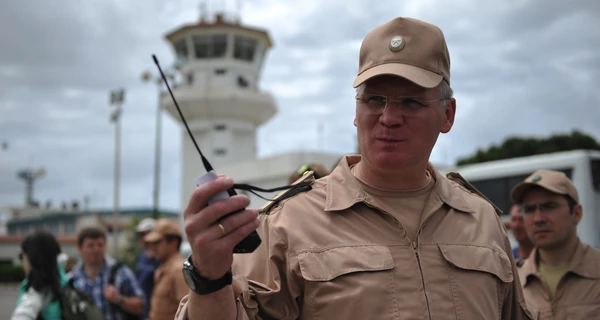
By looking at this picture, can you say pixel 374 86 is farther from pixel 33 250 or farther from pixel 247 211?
pixel 33 250

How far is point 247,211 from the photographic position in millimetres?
1806

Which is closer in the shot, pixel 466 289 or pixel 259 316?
pixel 259 316

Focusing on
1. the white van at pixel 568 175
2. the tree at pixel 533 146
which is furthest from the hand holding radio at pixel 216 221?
the tree at pixel 533 146

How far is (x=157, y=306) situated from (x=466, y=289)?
457 cm

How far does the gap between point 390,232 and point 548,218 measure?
2.16 meters

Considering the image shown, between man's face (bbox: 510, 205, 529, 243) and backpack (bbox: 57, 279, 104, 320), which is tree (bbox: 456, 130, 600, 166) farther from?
backpack (bbox: 57, 279, 104, 320)

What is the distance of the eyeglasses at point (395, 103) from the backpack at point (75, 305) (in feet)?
11.6

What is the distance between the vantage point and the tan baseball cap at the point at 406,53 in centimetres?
237

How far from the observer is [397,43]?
2438 millimetres

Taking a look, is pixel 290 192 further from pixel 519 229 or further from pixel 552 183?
pixel 519 229

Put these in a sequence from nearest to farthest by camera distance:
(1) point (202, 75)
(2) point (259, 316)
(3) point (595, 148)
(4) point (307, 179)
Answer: (2) point (259, 316) < (4) point (307, 179) < (3) point (595, 148) < (1) point (202, 75)

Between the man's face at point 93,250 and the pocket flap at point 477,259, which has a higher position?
the pocket flap at point 477,259

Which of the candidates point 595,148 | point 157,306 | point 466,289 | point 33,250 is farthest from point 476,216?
point 595,148

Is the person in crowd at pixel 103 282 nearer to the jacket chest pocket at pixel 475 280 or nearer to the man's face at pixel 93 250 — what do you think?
the man's face at pixel 93 250
